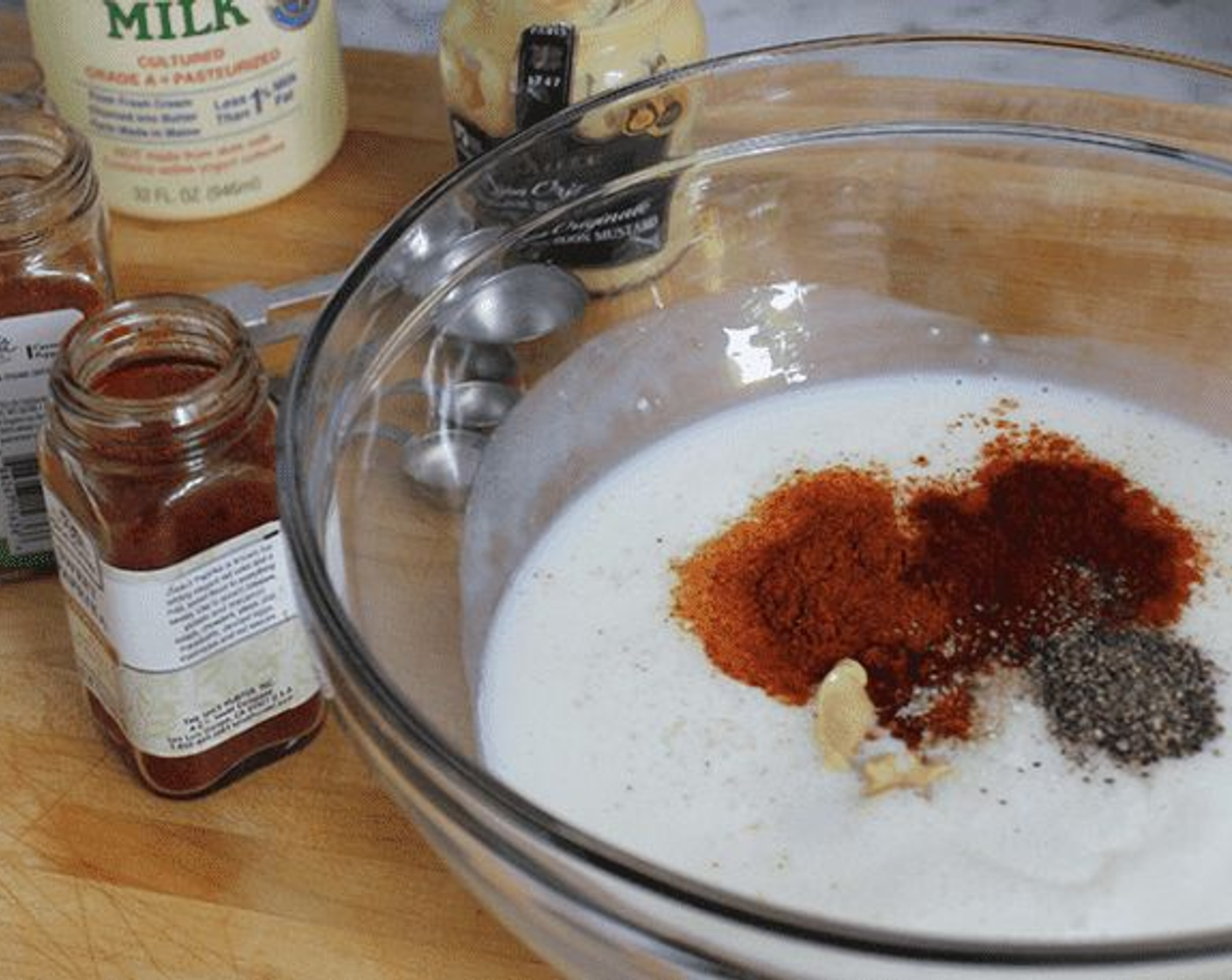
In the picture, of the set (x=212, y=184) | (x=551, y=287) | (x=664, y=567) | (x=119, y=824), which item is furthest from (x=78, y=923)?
(x=212, y=184)

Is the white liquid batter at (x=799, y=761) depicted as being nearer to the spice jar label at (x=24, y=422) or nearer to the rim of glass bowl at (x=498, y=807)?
the rim of glass bowl at (x=498, y=807)

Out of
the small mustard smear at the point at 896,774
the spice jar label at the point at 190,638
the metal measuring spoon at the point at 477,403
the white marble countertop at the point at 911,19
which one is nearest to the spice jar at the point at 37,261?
the spice jar label at the point at 190,638

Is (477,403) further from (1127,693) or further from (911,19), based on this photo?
(911,19)

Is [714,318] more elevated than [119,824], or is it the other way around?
[714,318]

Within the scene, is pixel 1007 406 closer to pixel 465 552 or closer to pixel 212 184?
pixel 465 552

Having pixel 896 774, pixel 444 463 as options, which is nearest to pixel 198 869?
pixel 444 463

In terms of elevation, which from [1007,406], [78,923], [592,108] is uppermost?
[592,108]
